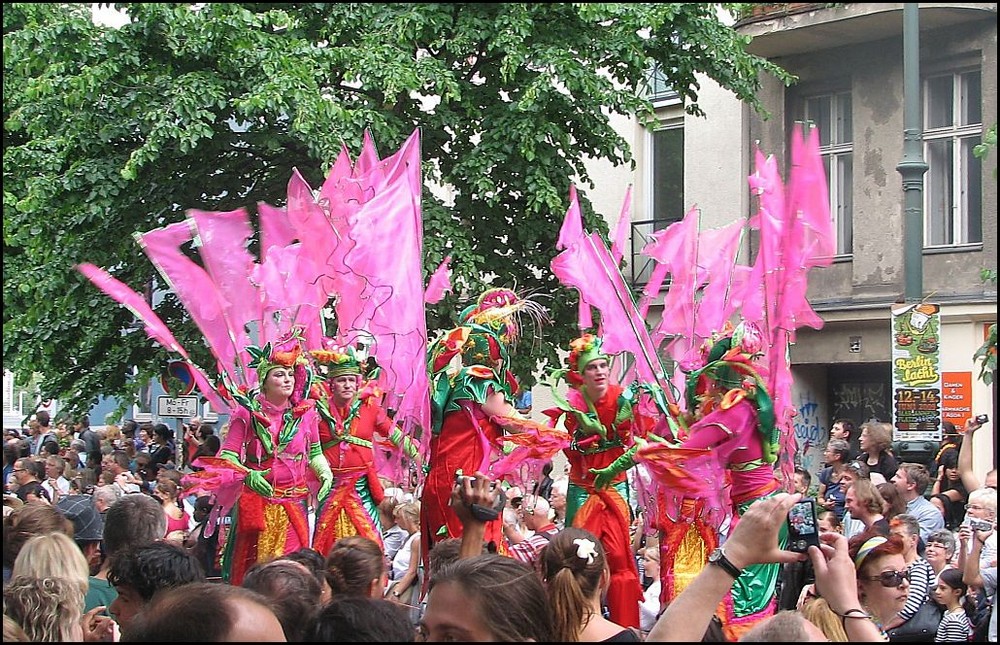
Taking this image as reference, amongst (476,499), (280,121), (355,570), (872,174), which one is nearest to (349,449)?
(355,570)

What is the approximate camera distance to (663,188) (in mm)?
16516

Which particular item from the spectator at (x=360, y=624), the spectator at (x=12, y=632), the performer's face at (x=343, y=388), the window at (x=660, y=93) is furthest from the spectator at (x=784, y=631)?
the window at (x=660, y=93)

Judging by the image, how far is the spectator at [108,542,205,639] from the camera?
4.00 metres

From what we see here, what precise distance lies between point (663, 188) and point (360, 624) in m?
14.5

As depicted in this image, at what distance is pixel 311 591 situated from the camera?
149 inches

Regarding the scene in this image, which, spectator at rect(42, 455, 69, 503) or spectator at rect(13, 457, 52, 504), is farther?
spectator at rect(42, 455, 69, 503)

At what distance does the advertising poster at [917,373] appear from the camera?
8250mm

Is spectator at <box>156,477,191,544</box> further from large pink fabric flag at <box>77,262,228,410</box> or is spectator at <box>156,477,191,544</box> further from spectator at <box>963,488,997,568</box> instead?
spectator at <box>963,488,997,568</box>

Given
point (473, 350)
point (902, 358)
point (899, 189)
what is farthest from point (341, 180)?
point (899, 189)

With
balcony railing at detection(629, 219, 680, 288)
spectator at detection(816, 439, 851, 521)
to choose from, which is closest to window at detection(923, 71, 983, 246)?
balcony railing at detection(629, 219, 680, 288)

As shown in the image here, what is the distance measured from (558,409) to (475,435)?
66 centimetres

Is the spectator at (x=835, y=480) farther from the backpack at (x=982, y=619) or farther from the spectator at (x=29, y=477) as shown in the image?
the spectator at (x=29, y=477)

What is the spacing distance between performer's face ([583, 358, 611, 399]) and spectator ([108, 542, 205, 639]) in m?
3.29

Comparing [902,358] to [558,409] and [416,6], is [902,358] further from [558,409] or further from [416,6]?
[416,6]
